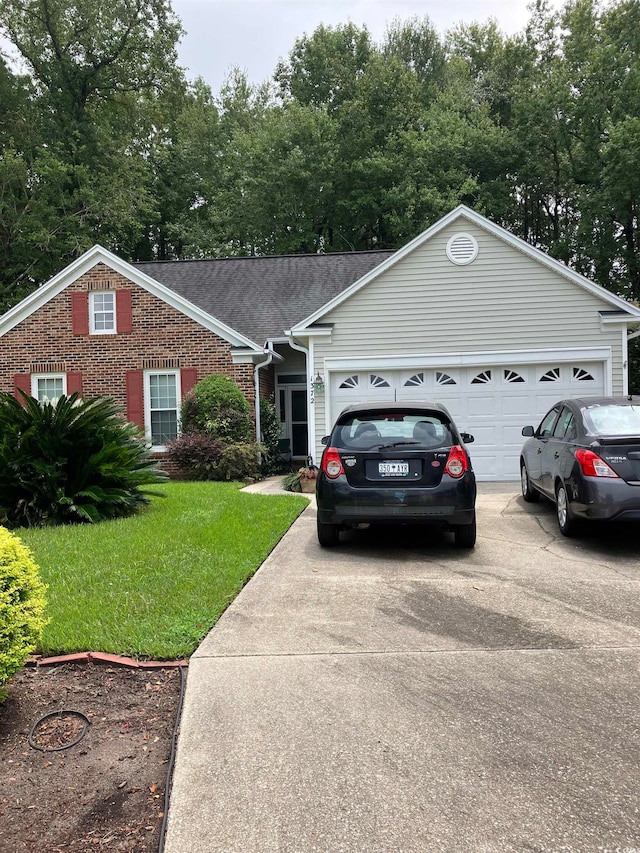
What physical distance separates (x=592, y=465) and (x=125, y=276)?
12552mm

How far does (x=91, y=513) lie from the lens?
27.0 ft

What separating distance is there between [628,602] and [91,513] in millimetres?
6411

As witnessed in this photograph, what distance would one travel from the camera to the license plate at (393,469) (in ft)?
21.5

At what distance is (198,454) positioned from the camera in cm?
1402

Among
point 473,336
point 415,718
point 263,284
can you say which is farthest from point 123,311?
point 415,718

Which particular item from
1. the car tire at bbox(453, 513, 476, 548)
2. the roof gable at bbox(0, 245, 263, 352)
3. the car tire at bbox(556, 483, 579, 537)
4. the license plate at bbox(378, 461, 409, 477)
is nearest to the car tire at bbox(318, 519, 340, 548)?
the license plate at bbox(378, 461, 409, 477)

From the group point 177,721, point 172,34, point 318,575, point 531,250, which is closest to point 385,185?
point 172,34

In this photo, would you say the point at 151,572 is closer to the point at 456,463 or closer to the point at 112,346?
the point at 456,463

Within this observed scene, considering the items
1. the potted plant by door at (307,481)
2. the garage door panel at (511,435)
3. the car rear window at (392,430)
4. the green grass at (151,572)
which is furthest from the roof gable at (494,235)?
the car rear window at (392,430)

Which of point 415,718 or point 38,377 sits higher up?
point 38,377

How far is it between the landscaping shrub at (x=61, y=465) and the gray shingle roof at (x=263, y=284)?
7845mm

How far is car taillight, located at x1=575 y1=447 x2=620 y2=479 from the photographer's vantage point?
6.47 meters

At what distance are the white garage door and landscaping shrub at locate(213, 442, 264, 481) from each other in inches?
139

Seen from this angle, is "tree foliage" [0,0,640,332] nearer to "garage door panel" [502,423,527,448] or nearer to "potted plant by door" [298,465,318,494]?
"garage door panel" [502,423,527,448]
